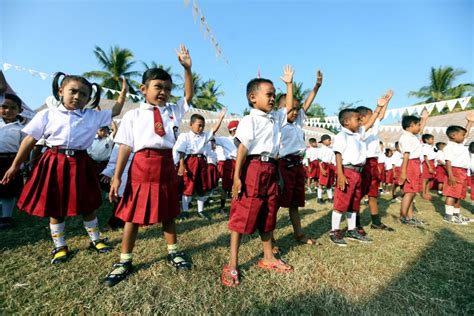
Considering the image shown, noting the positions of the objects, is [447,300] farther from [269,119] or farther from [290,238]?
[269,119]

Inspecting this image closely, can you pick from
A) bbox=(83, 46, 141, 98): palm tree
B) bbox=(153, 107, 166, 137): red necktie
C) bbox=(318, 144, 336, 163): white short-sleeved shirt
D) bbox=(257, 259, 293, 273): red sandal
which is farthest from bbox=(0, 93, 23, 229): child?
bbox=(83, 46, 141, 98): palm tree

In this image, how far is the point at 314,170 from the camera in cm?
917

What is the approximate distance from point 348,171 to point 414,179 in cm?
209

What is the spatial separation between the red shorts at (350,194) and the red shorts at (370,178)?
24.2 inches

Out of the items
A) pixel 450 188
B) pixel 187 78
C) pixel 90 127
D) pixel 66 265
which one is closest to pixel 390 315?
pixel 187 78

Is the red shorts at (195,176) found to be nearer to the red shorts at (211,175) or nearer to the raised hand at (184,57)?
the red shorts at (211,175)

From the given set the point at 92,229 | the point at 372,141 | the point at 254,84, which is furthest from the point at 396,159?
the point at 92,229

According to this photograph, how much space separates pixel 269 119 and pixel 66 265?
2.62 m

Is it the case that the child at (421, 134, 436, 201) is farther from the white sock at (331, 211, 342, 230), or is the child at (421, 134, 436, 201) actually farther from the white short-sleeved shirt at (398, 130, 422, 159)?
the white sock at (331, 211, 342, 230)

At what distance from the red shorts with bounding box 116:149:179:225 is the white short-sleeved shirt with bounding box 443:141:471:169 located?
19.5 feet

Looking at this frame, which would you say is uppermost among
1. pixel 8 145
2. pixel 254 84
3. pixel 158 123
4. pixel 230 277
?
pixel 254 84

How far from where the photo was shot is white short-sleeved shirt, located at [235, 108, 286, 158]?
2452 mm

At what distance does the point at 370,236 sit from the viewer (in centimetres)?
390

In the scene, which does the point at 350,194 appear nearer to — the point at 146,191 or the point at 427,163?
the point at 146,191
